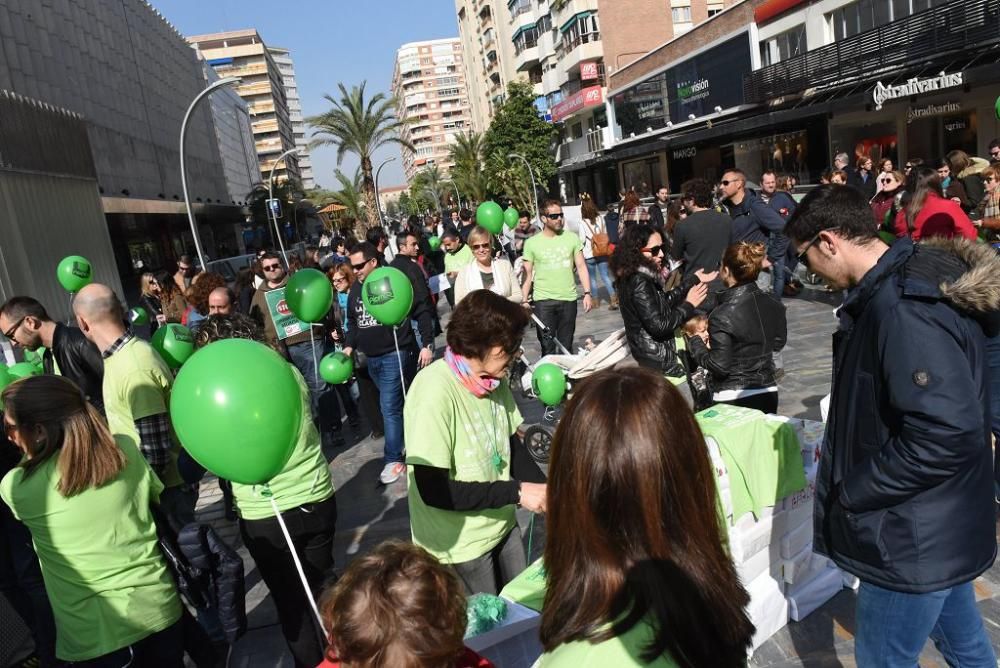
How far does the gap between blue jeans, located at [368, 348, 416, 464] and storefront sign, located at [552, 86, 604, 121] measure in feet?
141

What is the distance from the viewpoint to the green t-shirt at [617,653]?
49.7 inches

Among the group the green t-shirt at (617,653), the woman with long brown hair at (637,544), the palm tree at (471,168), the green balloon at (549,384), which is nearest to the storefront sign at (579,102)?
the palm tree at (471,168)

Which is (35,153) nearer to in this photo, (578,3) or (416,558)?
(416,558)

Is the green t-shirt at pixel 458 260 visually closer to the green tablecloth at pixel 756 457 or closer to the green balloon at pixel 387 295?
the green balloon at pixel 387 295

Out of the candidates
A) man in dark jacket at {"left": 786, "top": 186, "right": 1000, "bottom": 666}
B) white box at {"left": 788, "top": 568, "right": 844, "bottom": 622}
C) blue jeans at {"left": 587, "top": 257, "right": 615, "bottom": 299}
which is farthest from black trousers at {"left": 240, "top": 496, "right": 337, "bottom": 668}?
blue jeans at {"left": 587, "top": 257, "right": 615, "bottom": 299}

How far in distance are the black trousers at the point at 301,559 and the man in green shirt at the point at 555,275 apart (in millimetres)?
4162

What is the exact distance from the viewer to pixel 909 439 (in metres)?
1.82

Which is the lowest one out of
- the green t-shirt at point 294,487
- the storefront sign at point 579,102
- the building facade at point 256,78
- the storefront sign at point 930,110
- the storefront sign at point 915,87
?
the green t-shirt at point 294,487

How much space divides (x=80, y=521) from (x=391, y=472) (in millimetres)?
3339

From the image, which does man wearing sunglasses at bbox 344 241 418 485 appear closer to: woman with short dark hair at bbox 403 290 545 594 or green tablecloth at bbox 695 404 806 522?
woman with short dark hair at bbox 403 290 545 594

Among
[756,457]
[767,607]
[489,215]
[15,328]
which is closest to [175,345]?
[15,328]

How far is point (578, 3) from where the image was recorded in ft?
149

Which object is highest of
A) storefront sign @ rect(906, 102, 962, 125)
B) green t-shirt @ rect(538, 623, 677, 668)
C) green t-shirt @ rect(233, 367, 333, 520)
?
storefront sign @ rect(906, 102, 962, 125)

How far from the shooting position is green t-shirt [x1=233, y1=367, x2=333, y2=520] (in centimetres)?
290
